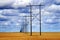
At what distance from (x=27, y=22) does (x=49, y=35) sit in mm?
309

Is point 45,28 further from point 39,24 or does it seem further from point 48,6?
point 48,6

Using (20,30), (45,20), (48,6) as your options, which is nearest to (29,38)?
(20,30)

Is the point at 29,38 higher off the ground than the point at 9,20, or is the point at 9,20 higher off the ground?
the point at 9,20

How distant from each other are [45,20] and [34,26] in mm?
153

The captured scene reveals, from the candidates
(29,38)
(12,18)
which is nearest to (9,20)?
(12,18)

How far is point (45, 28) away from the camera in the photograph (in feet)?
7.32

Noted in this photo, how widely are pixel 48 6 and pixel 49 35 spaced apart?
352mm

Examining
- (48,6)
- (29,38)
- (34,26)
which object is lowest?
(29,38)

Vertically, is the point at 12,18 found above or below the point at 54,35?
above

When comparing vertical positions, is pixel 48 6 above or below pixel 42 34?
above

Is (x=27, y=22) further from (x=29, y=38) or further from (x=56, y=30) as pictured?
(x=56, y=30)

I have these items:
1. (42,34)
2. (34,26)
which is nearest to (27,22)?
(34,26)

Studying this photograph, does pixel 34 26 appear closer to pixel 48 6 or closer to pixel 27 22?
pixel 27 22

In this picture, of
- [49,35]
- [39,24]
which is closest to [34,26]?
[39,24]
